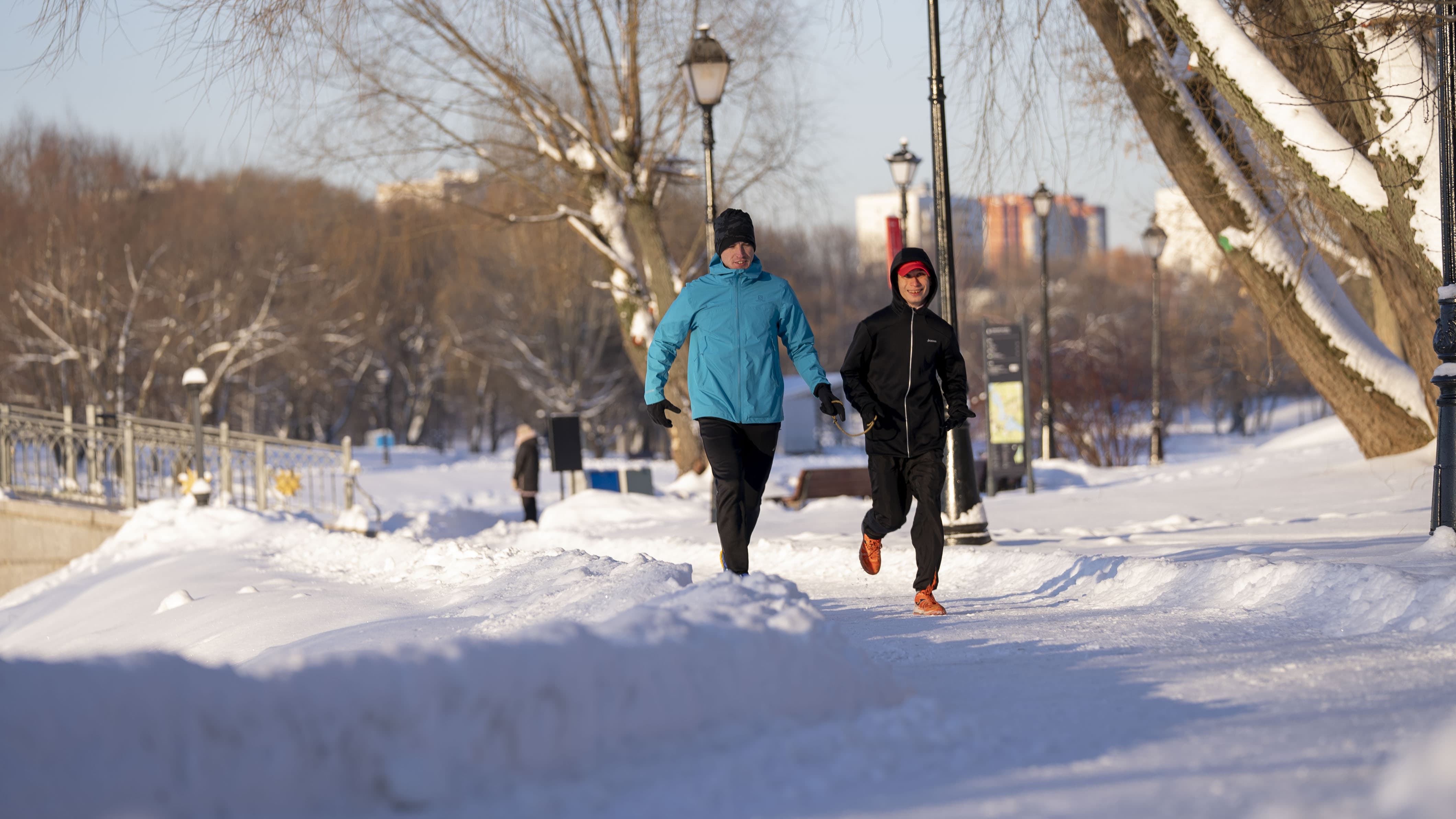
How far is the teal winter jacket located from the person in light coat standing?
12649 millimetres

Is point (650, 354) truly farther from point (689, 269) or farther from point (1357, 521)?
point (689, 269)

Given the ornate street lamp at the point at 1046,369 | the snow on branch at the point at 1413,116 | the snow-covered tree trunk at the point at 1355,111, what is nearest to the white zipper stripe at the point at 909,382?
the snow-covered tree trunk at the point at 1355,111

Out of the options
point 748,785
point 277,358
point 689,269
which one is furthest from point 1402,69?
point 277,358

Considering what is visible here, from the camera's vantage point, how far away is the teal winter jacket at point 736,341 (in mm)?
5820

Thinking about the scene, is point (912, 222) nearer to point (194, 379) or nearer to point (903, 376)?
point (194, 379)

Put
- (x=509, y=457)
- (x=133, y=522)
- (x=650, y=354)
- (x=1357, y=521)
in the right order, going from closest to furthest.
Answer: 1. (x=650, y=354)
2. (x=1357, y=521)
3. (x=133, y=522)
4. (x=509, y=457)

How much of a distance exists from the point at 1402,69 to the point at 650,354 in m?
4.98

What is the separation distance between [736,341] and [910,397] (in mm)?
821

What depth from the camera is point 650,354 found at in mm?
6027

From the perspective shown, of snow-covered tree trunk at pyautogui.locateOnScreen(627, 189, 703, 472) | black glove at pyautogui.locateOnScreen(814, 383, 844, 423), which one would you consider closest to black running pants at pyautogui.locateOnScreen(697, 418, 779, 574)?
black glove at pyautogui.locateOnScreen(814, 383, 844, 423)

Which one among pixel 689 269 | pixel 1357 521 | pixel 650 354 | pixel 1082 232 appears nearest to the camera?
pixel 650 354

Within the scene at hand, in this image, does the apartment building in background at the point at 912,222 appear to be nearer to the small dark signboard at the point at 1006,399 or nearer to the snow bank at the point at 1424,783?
the small dark signboard at the point at 1006,399

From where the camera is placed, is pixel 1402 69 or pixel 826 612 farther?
pixel 1402 69

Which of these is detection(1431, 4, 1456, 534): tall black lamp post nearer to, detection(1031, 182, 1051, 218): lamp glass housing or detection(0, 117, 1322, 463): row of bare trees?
detection(0, 117, 1322, 463): row of bare trees
